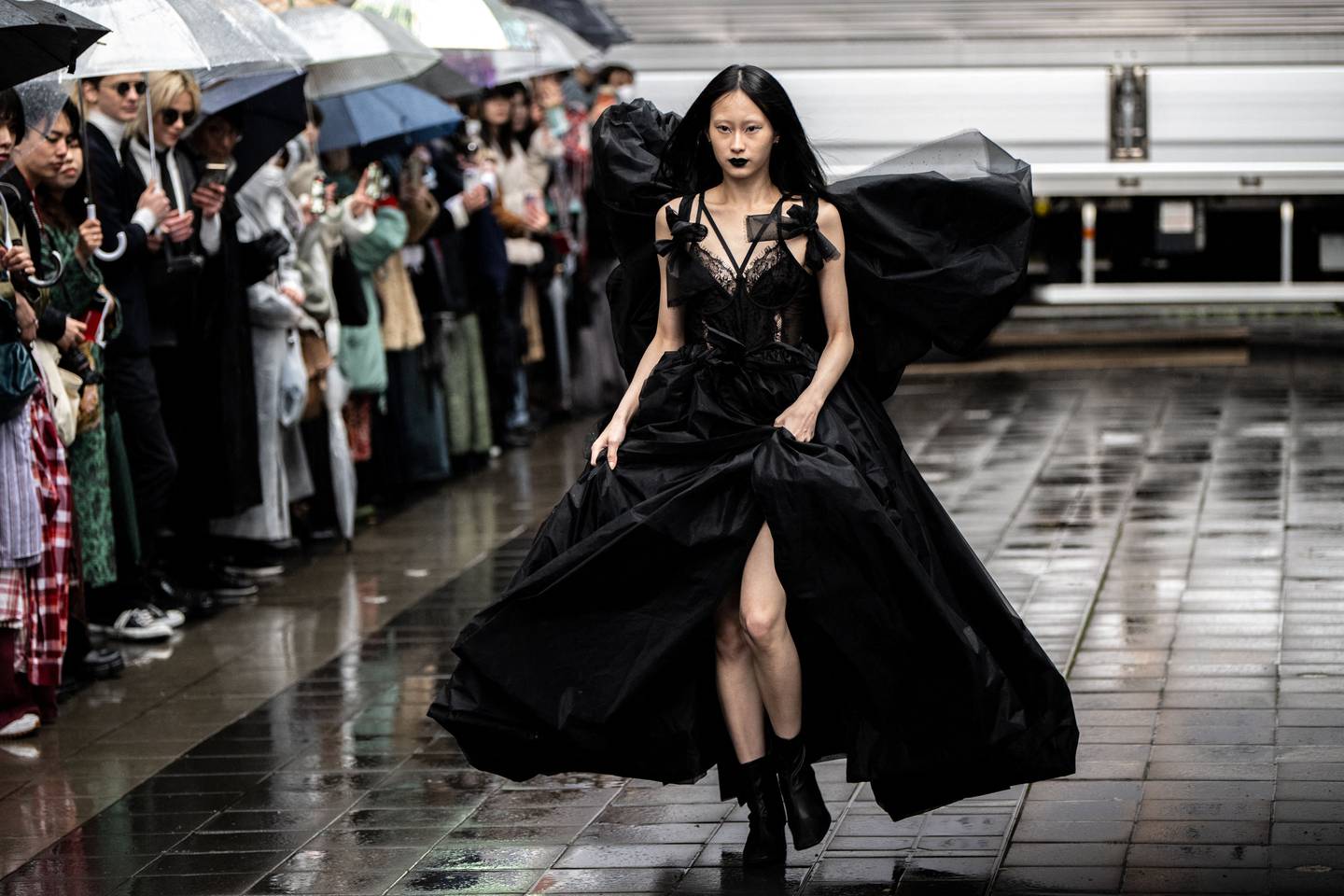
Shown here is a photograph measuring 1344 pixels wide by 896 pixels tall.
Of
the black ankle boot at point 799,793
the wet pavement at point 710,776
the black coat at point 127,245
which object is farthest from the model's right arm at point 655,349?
the black coat at point 127,245

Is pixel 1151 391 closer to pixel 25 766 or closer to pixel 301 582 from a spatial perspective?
pixel 301 582

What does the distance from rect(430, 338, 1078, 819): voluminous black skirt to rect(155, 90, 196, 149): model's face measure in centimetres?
382

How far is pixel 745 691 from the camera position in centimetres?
557

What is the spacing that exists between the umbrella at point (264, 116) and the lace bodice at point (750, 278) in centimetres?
413

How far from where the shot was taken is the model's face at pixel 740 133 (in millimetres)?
5648

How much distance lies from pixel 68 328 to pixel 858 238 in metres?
3.21

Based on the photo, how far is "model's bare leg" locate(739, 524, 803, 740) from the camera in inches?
214

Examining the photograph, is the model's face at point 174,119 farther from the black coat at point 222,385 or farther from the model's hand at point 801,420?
the model's hand at point 801,420

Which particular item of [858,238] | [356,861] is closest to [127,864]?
[356,861]

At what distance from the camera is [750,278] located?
576 centimetres

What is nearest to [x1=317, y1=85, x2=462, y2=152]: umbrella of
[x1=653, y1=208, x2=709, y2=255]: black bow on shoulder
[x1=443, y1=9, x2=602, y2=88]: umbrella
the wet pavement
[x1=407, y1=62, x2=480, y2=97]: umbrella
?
[x1=407, y1=62, x2=480, y2=97]: umbrella

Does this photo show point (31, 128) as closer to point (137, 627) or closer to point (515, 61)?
point (137, 627)

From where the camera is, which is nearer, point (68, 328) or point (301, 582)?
point (68, 328)

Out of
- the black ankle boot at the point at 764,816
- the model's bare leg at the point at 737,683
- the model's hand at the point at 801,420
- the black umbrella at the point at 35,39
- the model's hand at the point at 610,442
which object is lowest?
the black ankle boot at the point at 764,816
